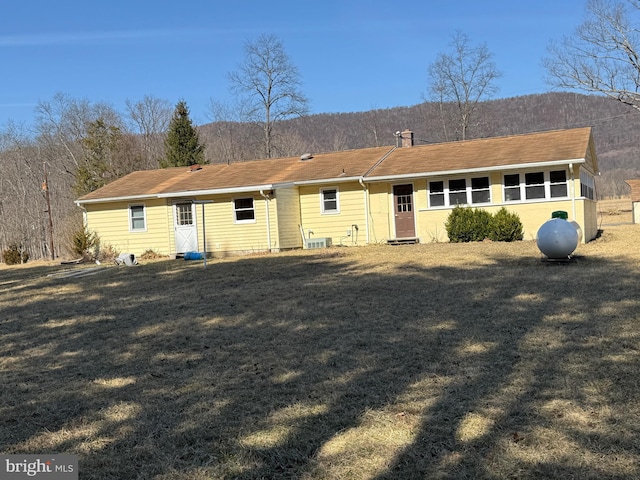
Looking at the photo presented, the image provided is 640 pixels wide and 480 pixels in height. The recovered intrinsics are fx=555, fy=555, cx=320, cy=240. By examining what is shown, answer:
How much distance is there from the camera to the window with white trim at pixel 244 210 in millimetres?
20156

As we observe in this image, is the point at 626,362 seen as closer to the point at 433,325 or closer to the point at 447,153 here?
the point at 433,325

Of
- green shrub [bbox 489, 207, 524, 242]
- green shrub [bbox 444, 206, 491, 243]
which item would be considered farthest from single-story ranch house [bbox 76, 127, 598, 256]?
green shrub [bbox 444, 206, 491, 243]

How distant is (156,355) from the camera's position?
6004 mm

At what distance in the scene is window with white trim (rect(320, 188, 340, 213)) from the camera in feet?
67.4

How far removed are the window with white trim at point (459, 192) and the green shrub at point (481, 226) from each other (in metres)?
0.52

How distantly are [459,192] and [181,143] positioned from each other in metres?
23.2

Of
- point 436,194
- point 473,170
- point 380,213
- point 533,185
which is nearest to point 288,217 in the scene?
point 380,213

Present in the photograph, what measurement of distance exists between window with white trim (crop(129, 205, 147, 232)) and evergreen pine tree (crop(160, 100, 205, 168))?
15.2m

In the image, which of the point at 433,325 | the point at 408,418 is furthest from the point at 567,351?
the point at 408,418

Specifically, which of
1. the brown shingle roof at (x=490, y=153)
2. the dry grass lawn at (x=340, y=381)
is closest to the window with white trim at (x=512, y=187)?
the brown shingle roof at (x=490, y=153)

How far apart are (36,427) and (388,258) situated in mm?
11593

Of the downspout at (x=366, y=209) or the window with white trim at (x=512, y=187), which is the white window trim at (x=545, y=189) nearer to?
→ the window with white trim at (x=512, y=187)

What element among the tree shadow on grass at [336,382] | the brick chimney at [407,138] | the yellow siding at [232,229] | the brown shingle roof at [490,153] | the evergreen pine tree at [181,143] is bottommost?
the tree shadow on grass at [336,382]

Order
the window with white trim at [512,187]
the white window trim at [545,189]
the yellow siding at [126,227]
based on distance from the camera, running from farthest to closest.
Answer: the yellow siding at [126,227] → the window with white trim at [512,187] → the white window trim at [545,189]
